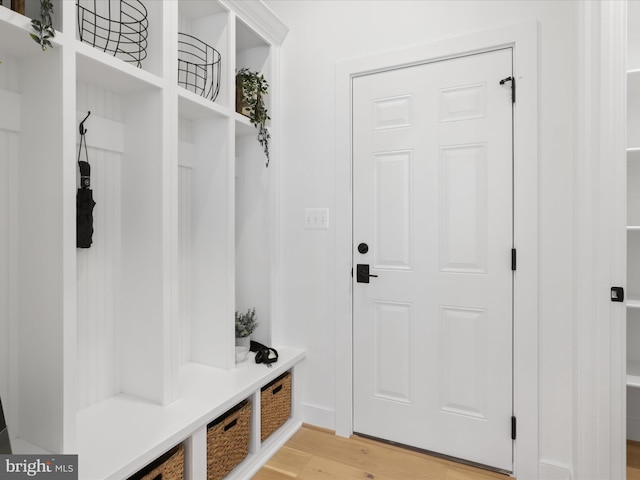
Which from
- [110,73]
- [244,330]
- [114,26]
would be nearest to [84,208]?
[110,73]

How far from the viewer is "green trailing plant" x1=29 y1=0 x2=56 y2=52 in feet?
3.60

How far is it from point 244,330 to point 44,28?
5.25 ft

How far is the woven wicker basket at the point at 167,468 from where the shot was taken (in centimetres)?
129

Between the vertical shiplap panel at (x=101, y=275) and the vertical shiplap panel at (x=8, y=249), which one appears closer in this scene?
the vertical shiplap panel at (x=8, y=249)

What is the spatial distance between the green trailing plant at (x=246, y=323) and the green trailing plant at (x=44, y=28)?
1.54 m

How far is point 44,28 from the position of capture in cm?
111

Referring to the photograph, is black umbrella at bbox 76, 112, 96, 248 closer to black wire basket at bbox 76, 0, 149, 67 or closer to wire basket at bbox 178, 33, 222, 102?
black wire basket at bbox 76, 0, 149, 67

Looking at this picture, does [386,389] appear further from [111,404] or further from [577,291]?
[111,404]

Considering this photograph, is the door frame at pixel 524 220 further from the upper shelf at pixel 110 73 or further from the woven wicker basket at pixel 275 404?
the upper shelf at pixel 110 73

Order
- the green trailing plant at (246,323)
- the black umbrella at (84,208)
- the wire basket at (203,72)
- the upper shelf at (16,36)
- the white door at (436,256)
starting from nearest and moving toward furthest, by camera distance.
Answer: the upper shelf at (16,36) → the black umbrella at (84,208) → the white door at (436,256) → the wire basket at (203,72) → the green trailing plant at (246,323)

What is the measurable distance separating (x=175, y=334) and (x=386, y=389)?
1.15m

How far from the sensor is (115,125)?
1.60m

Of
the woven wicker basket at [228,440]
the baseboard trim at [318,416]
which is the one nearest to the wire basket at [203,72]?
the woven wicker basket at [228,440]

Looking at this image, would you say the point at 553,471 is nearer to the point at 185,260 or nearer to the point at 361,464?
the point at 361,464
